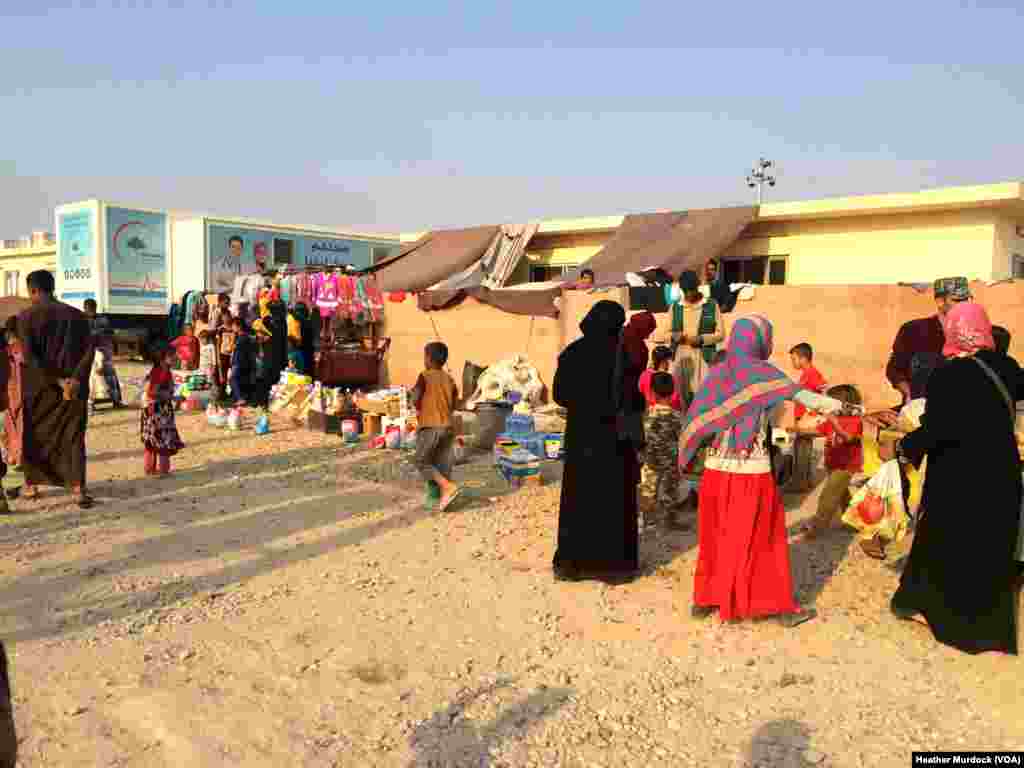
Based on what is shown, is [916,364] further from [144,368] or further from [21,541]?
[144,368]

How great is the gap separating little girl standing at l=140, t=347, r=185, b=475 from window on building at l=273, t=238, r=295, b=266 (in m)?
14.0

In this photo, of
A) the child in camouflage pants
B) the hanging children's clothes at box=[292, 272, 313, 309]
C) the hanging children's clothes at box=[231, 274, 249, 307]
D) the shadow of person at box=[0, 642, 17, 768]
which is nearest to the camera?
the shadow of person at box=[0, 642, 17, 768]

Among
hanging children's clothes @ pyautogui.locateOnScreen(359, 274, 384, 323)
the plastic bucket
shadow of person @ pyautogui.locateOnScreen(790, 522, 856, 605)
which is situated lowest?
shadow of person @ pyautogui.locateOnScreen(790, 522, 856, 605)

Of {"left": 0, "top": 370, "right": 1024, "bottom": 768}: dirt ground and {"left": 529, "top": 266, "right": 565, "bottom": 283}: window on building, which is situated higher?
{"left": 529, "top": 266, "right": 565, "bottom": 283}: window on building

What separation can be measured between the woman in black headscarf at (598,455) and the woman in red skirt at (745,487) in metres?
0.63

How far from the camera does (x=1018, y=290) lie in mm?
8844

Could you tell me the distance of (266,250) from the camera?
20609 millimetres

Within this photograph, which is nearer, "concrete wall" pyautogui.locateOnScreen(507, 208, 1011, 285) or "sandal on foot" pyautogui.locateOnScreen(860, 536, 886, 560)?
"sandal on foot" pyautogui.locateOnScreen(860, 536, 886, 560)

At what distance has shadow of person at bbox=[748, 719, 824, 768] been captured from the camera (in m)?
2.92

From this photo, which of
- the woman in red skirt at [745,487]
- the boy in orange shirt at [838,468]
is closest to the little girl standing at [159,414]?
the woman in red skirt at [745,487]

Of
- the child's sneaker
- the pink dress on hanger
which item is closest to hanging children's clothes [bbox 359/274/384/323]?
the pink dress on hanger

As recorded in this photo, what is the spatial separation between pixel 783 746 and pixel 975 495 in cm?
160

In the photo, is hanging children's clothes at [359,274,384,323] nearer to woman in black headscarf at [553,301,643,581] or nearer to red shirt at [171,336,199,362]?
red shirt at [171,336,199,362]

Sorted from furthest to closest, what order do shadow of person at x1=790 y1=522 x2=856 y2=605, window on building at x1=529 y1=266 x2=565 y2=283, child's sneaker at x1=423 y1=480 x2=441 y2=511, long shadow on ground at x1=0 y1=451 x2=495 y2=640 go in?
window on building at x1=529 y1=266 x2=565 y2=283 < child's sneaker at x1=423 y1=480 x2=441 y2=511 < shadow of person at x1=790 y1=522 x2=856 y2=605 < long shadow on ground at x1=0 y1=451 x2=495 y2=640
